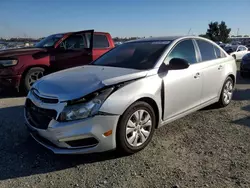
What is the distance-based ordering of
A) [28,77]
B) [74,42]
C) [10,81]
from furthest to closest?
[74,42] → [28,77] → [10,81]

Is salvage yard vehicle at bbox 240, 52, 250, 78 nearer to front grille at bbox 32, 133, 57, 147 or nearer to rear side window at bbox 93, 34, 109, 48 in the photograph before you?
rear side window at bbox 93, 34, 109, 48

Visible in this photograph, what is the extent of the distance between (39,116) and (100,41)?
17.7 ft

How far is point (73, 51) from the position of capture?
7.59 metres

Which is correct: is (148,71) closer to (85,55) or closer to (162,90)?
(162,90)

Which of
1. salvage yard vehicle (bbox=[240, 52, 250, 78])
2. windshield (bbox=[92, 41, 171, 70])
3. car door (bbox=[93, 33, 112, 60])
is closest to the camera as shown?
windshield (bbox=[92, 41, 171, 70])

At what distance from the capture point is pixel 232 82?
219 inches

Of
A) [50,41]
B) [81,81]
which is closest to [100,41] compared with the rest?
[50,41]

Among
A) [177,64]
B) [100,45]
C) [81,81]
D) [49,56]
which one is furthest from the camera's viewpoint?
[100,45]

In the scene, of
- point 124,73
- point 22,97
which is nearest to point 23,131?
point 124,73

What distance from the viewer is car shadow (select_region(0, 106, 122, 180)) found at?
3035 mm

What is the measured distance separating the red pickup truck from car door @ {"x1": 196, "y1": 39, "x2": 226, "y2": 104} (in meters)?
3.92

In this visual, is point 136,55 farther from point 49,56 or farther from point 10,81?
point 10,81

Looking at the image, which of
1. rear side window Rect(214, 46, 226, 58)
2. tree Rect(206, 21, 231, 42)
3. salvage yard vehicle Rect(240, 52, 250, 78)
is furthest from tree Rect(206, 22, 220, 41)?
rear side window Rect(214, 46, 226, 58)

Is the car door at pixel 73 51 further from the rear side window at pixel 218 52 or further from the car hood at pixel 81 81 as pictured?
the rear side window at pixel 218 52
